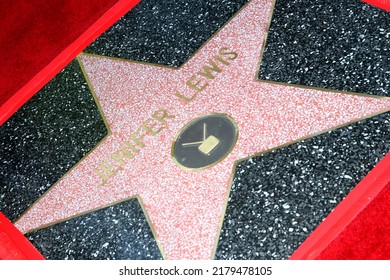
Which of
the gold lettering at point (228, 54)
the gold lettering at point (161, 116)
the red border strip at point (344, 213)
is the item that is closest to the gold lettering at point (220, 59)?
the gold lettering at point (228, 54)

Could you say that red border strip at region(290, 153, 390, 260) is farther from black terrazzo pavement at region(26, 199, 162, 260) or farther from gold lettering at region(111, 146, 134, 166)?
gold lettering at region(111, 146, 134, 166)

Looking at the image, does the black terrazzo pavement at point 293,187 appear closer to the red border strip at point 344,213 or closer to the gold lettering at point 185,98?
the red border strip at point 344,213

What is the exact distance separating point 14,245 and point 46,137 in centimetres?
43

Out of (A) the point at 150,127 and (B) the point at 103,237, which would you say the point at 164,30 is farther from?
(B) the point at 103,237

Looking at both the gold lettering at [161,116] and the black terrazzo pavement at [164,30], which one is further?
the black terrazzo pavement at [164,30]

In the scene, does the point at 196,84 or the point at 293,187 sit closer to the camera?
the point at 293,187

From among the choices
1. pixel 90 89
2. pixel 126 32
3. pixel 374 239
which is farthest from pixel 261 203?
pixel 126 32

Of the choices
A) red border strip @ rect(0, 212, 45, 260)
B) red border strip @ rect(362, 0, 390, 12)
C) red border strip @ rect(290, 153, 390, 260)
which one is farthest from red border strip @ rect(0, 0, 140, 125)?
red border strip @ rect(290, 153, 390, 260)

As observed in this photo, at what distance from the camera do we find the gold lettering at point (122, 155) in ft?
5.61

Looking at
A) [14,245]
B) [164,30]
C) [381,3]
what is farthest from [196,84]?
[14,245]

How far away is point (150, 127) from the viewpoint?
1.75 m

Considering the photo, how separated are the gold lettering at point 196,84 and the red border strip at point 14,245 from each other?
767 mm
